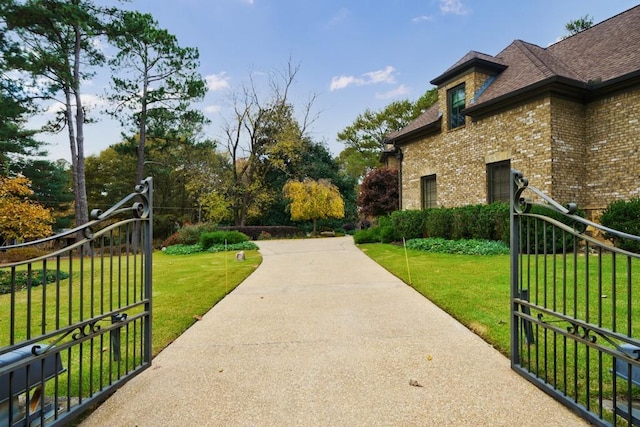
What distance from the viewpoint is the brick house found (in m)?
9.08

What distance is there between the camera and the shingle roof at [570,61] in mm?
9414

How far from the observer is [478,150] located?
38.0ft

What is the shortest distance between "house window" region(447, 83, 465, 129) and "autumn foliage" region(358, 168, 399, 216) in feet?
21.1

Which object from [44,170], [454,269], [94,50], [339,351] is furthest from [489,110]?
[44,170]

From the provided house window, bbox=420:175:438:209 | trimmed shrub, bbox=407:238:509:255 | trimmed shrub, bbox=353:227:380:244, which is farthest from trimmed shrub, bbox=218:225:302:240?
trimmed shrub, bbox=407:238:509:255

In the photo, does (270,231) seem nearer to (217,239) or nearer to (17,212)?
(217,239)

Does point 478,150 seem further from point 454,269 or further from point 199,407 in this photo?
point 199,407

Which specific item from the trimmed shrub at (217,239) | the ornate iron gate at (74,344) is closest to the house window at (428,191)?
the trimmed shrub at (217,239)

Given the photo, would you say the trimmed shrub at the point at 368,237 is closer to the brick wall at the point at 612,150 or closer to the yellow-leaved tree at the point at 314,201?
the yellow-leaved tree at the point at 314,201

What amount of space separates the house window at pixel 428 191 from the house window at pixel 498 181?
281 centimetres

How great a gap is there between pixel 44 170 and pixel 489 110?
990 inches

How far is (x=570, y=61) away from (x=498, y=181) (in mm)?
4652

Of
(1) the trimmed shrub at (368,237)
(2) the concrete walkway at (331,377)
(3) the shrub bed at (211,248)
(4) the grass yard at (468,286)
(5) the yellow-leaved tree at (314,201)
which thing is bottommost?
(3) the shrub bed at (211,248)

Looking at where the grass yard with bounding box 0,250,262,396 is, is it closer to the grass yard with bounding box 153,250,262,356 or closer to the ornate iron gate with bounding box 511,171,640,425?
the grass yard with bounding box 153,250,262,356
